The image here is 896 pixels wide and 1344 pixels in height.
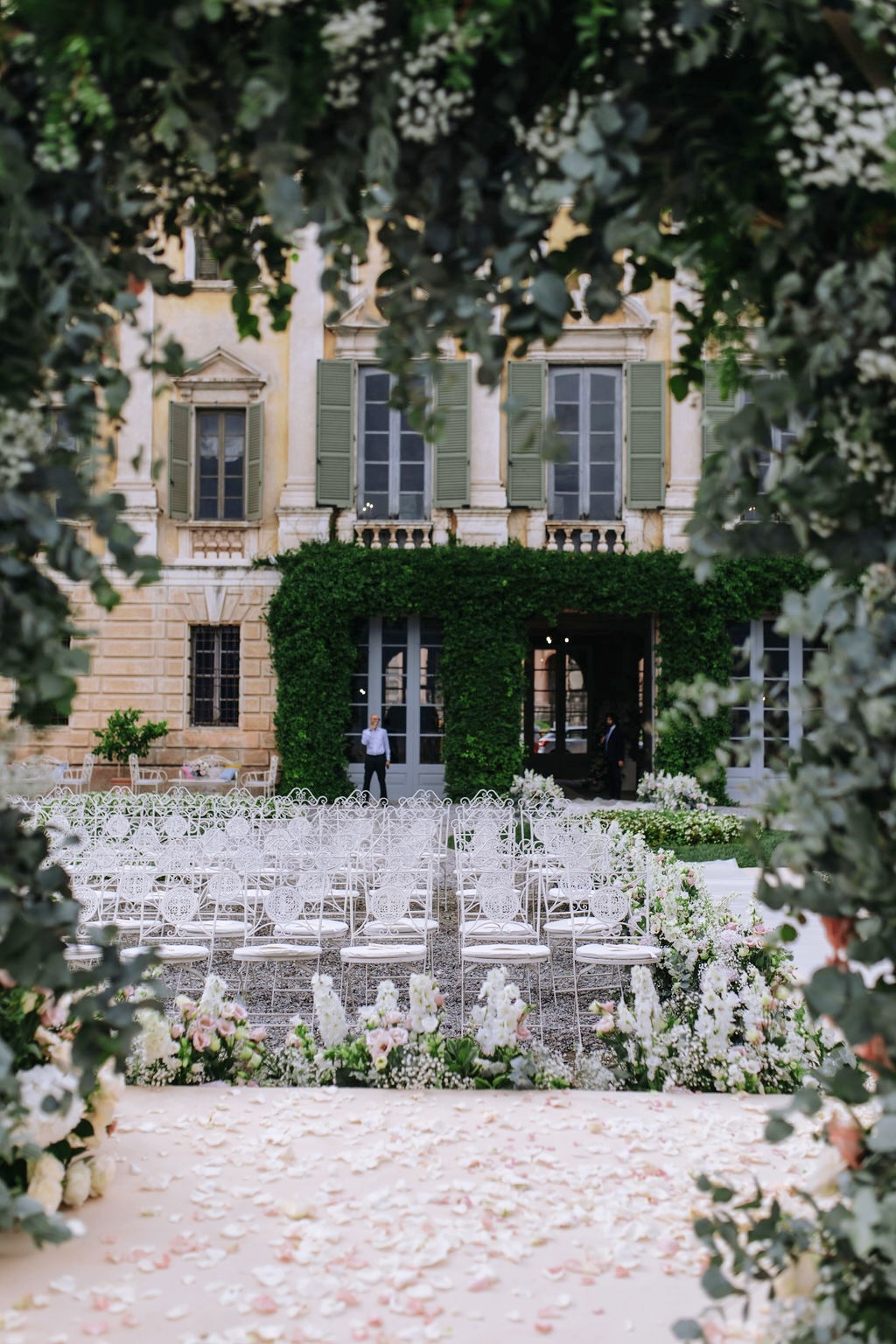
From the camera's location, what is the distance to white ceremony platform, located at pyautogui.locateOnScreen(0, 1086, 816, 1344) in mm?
2920

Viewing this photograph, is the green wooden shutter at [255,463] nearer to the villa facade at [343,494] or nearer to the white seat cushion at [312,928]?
the villa facade at [343,494]

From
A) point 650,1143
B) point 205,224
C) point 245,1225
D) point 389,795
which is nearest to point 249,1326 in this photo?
point 245,1225

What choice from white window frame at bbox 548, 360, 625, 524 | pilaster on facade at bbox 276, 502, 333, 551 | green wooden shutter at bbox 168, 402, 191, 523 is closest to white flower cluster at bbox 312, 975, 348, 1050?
pilaster on facade at bbox 276, 502, 333, 551

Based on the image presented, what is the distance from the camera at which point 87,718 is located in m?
17.8

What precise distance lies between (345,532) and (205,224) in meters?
15.2

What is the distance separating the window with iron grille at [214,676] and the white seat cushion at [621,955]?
12.0 metres

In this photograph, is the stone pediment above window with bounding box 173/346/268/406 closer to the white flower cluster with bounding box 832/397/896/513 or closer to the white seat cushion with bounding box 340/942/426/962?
the white seat cushion with bounding box 340/942/426/962

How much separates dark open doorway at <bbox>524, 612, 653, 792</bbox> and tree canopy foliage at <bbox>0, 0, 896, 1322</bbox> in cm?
1856

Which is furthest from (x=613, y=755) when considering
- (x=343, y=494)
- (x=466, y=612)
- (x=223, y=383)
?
(x=223, y=383)

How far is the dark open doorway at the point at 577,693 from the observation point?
21.1 m

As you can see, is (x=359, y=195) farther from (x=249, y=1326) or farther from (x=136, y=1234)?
(x=136, y=1234)

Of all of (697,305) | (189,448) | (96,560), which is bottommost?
(96,560)

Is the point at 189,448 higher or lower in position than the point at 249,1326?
higher

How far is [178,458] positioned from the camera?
17.8 m
